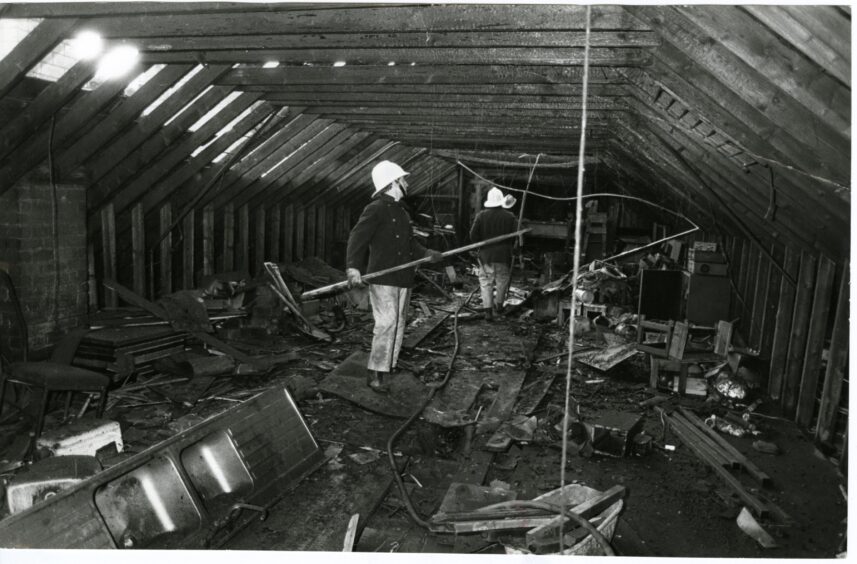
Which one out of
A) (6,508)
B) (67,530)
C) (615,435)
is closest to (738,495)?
(615,435)

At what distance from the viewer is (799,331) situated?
5098mm

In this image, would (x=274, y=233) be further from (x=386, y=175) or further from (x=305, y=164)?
(x=386, y=175)

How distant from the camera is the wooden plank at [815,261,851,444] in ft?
13.5

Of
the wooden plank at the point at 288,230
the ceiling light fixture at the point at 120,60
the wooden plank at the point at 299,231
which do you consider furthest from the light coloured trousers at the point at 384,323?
the wooden plank at the point at 299,231

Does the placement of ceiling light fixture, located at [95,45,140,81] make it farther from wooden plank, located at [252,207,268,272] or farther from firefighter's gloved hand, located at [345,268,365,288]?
wooden plank, located at [252,207,268,272]

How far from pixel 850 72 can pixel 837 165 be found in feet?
2.55

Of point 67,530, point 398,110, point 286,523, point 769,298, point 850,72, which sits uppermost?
point 398,110

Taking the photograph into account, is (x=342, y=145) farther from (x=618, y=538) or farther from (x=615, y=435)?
(x=618, y=538)

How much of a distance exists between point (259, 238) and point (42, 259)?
452 cm

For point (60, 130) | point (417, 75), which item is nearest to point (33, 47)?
point (60, 130)

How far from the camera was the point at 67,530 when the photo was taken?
246 centimetres

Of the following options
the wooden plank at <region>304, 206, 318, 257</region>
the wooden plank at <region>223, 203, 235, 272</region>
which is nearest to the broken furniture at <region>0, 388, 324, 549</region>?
the wooden plank at <region>223, 203, 235, 272</region>

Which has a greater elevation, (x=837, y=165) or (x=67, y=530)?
(x=837, y=165)

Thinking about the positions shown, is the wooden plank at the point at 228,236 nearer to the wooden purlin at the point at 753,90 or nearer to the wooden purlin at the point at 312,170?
the wooden purlin at the point at 312,170
